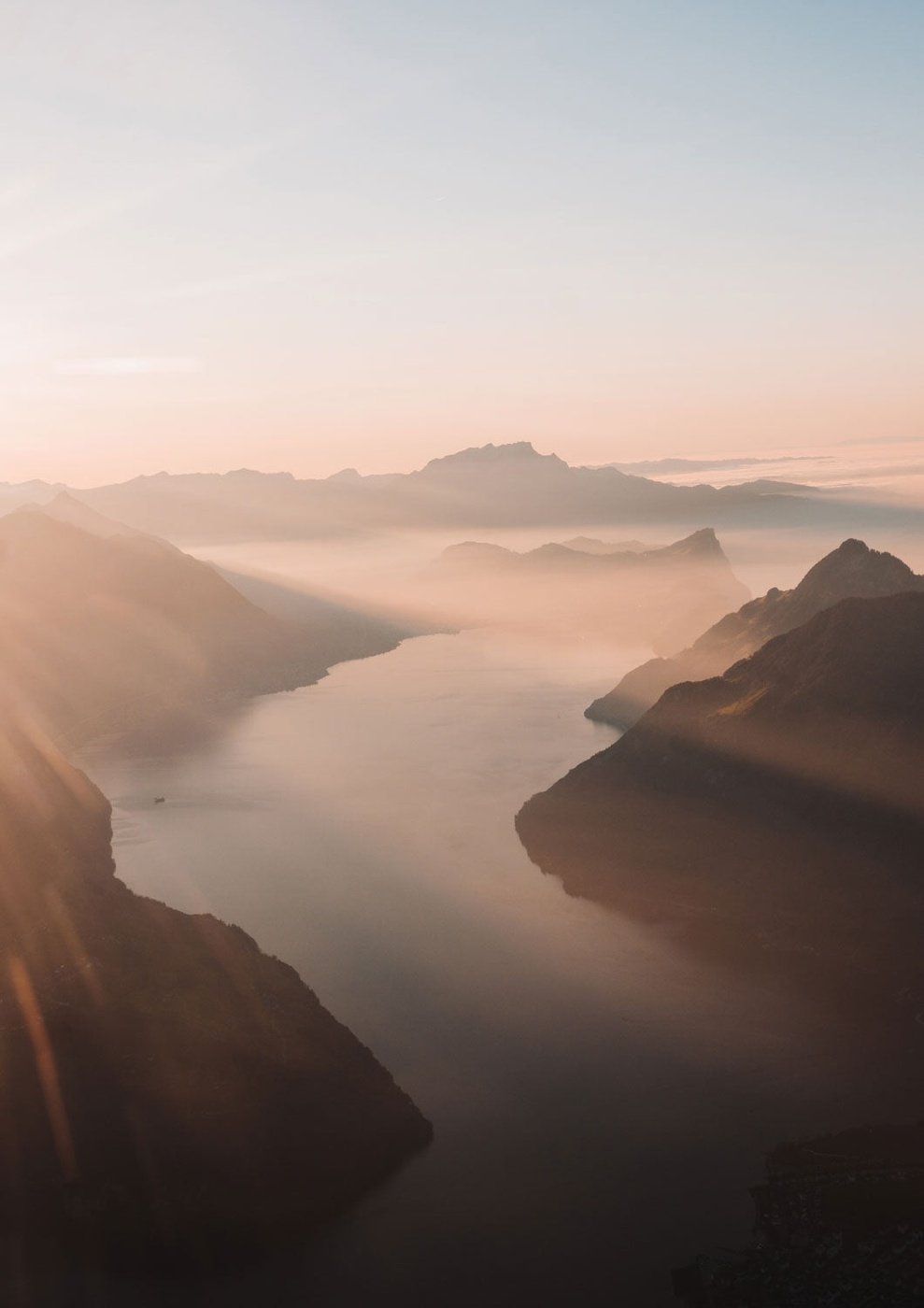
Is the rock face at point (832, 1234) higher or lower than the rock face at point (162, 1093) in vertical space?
lower

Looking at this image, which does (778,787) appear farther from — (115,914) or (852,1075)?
(115,914)

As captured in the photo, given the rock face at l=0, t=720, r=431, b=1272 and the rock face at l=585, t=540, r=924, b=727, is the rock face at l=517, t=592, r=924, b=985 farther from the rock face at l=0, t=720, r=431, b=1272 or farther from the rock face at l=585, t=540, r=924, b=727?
the rock face at l=585, t=540, r=924, b=727

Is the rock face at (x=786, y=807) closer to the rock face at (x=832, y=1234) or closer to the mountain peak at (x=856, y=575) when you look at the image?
the rock face at (x=832, y=1234)

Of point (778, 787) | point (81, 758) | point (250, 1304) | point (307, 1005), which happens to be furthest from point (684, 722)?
point (81, 758)

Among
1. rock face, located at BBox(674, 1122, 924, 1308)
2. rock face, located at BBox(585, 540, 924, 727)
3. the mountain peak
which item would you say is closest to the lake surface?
rock face, located at BBox(674, 1122, 924, 1308)

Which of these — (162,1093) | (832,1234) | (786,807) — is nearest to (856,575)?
(786,807)

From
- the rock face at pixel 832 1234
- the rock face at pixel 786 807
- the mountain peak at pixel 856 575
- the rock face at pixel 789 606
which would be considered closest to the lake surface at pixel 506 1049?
the rock face at pixel 832 1234
